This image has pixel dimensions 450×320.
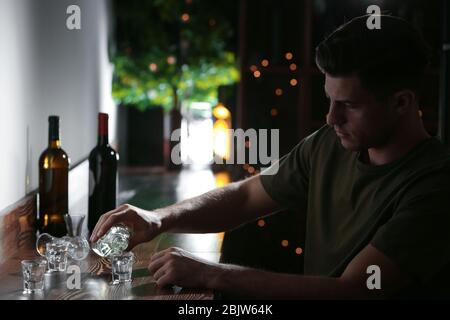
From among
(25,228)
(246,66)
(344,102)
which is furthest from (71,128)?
(246,66)

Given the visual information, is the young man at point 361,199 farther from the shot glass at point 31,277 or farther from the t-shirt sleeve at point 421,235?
the shot glass at point 31,277

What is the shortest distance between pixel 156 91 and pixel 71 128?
6.90ft

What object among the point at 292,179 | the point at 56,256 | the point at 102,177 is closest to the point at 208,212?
the point at 292,179

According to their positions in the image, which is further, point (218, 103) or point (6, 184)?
point (218, 103)

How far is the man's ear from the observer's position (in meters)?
1.29

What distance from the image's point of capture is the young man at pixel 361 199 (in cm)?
114

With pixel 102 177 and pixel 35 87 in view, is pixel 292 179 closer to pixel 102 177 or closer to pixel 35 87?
pixel 102 177

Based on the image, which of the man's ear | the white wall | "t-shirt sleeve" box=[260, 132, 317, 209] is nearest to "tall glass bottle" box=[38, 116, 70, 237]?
the white wall

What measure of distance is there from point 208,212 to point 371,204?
Answer: 436 mm

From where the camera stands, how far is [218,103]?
14.6 ft

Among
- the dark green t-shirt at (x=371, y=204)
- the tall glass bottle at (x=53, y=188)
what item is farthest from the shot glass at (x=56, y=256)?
the dark green t-shirt at (x=371, y=204)

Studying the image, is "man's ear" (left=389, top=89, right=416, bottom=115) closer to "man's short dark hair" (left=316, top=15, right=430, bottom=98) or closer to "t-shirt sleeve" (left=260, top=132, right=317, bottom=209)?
"man's short dark hair" (left=316, top=15, right=430, bottom=98)

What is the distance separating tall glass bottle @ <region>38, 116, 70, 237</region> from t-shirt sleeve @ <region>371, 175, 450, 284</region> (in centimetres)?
82
